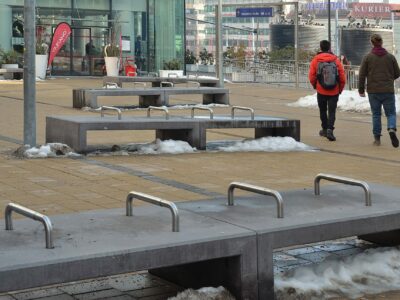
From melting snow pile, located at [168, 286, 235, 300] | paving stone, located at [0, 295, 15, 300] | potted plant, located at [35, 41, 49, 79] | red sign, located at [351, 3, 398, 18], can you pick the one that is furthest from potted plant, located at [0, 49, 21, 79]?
red sign, located at [351, 3, 398, 18]

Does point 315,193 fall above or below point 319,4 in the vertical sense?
below

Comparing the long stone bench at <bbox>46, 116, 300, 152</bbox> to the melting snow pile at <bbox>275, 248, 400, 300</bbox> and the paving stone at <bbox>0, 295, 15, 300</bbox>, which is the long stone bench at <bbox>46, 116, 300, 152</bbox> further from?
the paving stone at <bbox>0, 295, 15, 300</bbox>

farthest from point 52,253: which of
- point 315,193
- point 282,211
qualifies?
point 315,193

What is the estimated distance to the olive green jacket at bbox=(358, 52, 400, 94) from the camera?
544 inches

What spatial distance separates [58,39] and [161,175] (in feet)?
91.0

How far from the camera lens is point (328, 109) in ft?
48.8

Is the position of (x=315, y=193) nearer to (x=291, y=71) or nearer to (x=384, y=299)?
(x=384, y=299)

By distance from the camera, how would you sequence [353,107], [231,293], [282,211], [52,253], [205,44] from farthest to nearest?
[205,44]
[353,107]
[282,211]
[231,293]
[52,253]

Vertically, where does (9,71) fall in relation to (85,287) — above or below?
above

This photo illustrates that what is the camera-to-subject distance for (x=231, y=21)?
158m

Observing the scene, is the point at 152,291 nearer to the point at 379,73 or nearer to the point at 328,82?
the point at 379,73

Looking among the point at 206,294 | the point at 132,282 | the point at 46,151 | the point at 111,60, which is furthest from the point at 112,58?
the point at 206,294

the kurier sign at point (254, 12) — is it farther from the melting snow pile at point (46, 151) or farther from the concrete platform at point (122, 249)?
the concrete platform at point (122, 249)

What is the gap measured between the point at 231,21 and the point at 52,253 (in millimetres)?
154866
